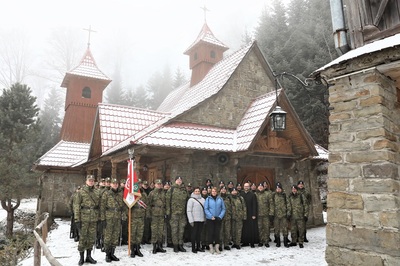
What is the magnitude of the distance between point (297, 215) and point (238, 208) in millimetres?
1846

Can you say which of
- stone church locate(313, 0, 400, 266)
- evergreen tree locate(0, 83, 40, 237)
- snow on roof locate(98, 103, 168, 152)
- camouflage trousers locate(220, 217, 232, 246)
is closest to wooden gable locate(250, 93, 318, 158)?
camouflage trousers locate(220, 217, 232, 246)

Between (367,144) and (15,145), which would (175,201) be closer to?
(367,144)

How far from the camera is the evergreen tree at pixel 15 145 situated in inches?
658

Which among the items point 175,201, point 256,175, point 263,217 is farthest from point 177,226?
point 256,175

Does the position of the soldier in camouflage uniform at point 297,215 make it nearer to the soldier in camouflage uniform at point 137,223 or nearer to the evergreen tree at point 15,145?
the soldier in camouflage uniform at point 137,223

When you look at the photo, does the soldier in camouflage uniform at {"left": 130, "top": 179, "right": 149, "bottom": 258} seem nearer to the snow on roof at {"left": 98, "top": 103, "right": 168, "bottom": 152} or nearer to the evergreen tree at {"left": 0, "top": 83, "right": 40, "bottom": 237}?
the snow on roof at {"left": 98, "top": 103, "right": 168, "bottom": 152}

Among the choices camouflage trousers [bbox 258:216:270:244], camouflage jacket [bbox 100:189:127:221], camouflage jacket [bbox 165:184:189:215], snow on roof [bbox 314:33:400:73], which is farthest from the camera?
camouflage trousers [bbox 258:216:270:244]

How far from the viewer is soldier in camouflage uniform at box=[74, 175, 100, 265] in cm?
720

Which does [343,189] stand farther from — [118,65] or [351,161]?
[118,65]

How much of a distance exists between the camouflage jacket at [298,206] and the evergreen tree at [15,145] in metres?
13.6

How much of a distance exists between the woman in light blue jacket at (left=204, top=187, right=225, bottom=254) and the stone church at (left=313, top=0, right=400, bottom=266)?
4.10m

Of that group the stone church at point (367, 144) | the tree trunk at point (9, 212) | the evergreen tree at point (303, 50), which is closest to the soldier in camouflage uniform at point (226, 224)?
the stone church at point (367, 144)

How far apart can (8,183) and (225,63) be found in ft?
41.4

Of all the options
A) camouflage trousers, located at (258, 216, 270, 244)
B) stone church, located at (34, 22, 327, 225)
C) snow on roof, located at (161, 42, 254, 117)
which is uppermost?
snow on roof, located at (161, 42, 254, 117)
